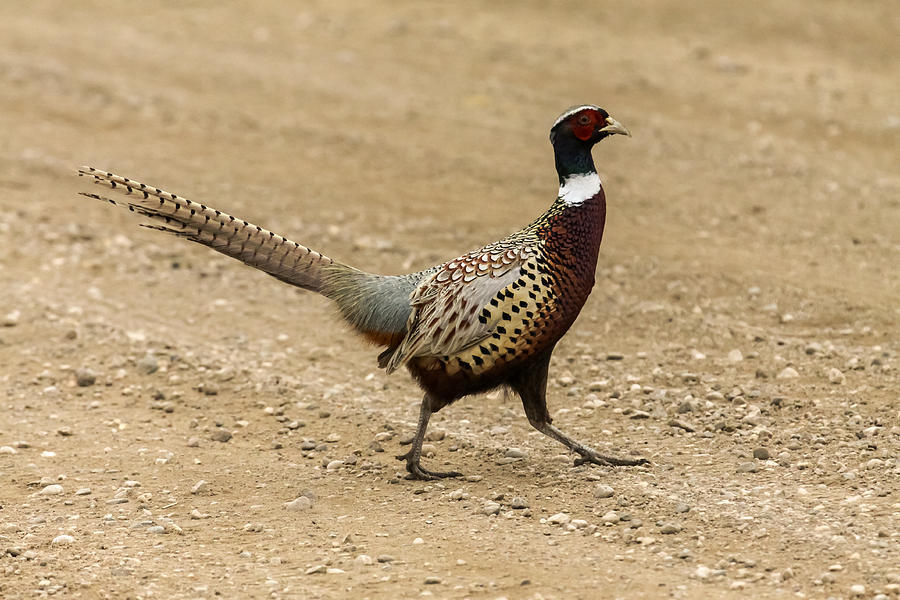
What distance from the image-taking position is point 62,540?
5.64 meters

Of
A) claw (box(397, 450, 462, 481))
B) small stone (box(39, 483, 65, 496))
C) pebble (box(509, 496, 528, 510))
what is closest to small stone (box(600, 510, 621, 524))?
pebble (box(509, 496, 528, 510))

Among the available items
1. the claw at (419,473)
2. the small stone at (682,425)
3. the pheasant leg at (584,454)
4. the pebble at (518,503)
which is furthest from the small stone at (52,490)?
the small stone at (682,425)

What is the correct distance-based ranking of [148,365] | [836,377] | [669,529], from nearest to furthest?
[669,529] → [836,377] → [148,365]

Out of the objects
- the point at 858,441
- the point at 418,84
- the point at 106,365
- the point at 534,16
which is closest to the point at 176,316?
the point at 106,365

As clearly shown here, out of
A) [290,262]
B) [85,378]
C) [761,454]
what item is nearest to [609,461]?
[761,454]

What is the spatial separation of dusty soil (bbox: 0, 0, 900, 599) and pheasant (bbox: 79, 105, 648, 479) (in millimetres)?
520

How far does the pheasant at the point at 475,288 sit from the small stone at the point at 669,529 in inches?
31.5

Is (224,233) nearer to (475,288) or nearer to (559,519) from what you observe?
(475,288)

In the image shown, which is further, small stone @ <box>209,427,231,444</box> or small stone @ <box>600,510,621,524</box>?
small stone @ <box>209,427,231,444</box>

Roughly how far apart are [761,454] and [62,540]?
3.55 meters

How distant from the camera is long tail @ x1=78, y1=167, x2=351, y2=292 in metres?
6.02

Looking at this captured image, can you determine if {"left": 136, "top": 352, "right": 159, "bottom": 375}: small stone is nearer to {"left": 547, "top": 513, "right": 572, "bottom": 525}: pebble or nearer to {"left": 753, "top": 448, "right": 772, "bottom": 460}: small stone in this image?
{"left": 547, "top": 513, "right": 572, "bottom": 525}: pebble

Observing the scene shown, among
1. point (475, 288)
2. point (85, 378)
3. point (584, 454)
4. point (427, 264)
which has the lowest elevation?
point (85, 378)

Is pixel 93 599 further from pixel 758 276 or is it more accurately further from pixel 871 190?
pixel 871 190
